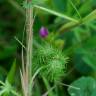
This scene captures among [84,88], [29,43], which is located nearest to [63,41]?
[84,88]

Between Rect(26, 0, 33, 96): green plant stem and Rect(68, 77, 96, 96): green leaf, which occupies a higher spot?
Rect(26, 0, 33, 96): green plant stem

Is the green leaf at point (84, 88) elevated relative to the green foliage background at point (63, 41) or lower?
lower

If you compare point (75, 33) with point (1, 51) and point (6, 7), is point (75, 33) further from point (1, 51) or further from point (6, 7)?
point (6, 7)

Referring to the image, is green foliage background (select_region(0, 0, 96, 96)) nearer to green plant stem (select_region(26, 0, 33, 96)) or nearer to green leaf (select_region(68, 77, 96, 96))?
green leaf (select_region(68, 77, 96, 96))

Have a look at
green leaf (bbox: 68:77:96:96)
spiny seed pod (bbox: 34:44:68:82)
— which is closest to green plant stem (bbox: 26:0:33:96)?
spiny seed pod (bbox: 34:44:68:82)

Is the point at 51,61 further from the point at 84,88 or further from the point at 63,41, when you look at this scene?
the point at 63,41

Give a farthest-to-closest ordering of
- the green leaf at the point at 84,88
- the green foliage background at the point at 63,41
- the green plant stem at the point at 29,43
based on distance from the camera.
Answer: the green foliage background at the point at 63,41 < the green leaf at the point at 84,88 < the green plant stem at the point at 29,43

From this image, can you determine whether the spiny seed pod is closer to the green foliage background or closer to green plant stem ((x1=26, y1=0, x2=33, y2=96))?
green plant stem ((x1=26, y1=0, x2=33, y2=96))

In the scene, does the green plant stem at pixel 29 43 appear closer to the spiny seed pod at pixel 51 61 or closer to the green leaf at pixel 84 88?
the spiny seed pod at pixel 51 61

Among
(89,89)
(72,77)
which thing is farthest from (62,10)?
(89,89)

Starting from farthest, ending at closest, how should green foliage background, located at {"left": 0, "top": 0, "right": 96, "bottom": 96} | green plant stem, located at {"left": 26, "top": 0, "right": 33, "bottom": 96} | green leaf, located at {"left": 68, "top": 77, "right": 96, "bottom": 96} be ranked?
green foliage background, located at {"left": 0, "top": 0, "right": 96, "bottom": 96}, green leaf, located at {"left": 68, "top": 77, "right": 96, "bottom": 96}, green plant stem, located at {"left": 26, "top": 0, "right": 33, "bottom": 96}

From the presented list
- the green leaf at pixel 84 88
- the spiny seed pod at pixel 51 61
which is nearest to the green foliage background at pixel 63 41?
the green leaf at pixel 84 88

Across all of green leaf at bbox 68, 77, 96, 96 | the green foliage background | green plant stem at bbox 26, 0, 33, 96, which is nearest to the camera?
green plant stem at bbox 26, 0, 33, 96

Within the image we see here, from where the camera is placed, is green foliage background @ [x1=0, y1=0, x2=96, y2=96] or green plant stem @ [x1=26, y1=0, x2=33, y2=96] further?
green foliage background @ [x1=0, y1=0, x2=96, y2=96]
